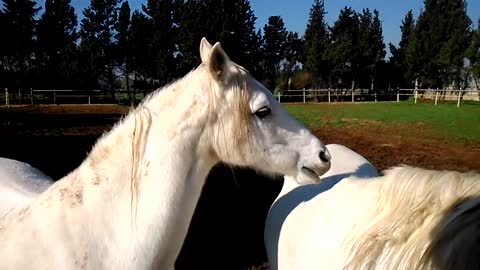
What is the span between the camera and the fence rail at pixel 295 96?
35500 mm

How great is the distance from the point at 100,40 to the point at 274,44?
977 inches

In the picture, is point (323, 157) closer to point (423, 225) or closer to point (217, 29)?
point (423, 225)

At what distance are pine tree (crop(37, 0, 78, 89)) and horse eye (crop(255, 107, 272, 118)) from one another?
46.8 meters

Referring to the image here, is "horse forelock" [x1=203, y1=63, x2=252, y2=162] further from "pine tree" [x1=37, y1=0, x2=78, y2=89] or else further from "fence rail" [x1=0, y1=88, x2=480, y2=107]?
"pine tree" [x1=37, y1=0, x2=78, y2=89]

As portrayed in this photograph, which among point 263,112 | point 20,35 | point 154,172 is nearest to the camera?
point 154,172

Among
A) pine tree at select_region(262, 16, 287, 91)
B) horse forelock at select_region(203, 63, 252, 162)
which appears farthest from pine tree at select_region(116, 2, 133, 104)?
horse forelock at select_region(203, 63, 252, 162)

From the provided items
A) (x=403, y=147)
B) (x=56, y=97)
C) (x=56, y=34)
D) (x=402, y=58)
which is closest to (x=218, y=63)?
(x=403, y=147)

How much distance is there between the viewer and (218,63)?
2.33 m

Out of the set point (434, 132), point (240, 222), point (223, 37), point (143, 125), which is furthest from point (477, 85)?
point (143, 125)

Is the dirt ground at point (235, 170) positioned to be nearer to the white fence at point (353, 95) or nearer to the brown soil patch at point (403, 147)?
the brown soil patch at point (403, 147)

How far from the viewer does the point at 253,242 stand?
17.9ft

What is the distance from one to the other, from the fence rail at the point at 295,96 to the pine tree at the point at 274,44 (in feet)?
38.2

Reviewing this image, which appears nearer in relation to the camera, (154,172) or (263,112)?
(154,172)

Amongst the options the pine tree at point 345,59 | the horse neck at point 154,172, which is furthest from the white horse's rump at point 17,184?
the pine tree at point 345,59
